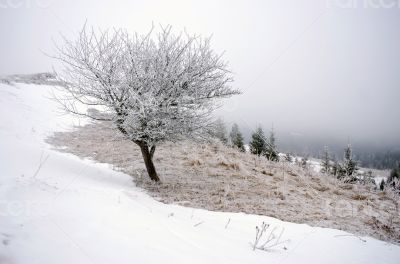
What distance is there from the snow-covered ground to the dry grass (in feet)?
2.91

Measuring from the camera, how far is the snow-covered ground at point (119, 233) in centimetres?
295

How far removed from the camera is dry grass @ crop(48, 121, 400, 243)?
7676 millimetres

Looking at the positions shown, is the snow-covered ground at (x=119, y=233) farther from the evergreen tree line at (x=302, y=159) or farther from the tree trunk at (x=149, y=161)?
the evergreen tree line at (x=302, y=159)

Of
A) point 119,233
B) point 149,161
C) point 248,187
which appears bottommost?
point 248,187

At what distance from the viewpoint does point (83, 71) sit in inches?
316

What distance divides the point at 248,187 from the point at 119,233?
22.3 feet

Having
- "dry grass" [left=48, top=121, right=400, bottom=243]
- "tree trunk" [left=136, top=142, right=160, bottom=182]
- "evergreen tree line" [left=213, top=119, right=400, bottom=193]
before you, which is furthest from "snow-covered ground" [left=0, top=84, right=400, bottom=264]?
"evergreen tree line" [left=213, top=119, right=400, bottom=193]

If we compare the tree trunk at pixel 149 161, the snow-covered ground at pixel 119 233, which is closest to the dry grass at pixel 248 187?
the tree trunk at pixel 149 161

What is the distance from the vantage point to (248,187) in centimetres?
979

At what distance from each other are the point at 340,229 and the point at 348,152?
31.2m

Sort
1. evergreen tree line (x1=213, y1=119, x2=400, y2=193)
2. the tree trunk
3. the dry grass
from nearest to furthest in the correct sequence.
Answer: the dry grass < the tree trunk < evergreen tree line (x1=213, y1=119, x2=400, y2=193)

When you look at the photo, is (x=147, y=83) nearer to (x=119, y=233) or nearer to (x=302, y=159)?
(x=119, y=233)

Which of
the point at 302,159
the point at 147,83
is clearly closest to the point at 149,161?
the point at 147,83

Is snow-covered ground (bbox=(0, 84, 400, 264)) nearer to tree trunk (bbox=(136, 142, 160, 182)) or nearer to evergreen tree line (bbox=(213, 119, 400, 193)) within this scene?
tree trunk (bbox=(136, 142, 160, 182))
